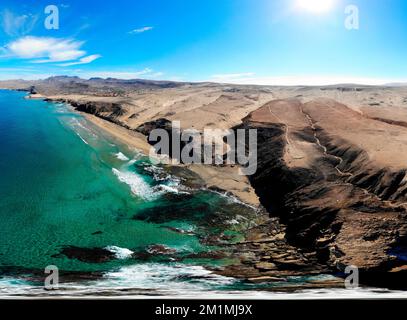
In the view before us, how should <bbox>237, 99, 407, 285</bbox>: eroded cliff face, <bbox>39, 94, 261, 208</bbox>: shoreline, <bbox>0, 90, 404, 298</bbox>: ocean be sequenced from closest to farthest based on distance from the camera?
<bbox>0, 90, 404, 298</bbox>: ocean, <bbox>237, 99, 407, 285</bbox>: eroded cliff face, <bbox>39, 94, 261, 208</bbox>: shoreline

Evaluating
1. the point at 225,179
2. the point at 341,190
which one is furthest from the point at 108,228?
the point at 341,190

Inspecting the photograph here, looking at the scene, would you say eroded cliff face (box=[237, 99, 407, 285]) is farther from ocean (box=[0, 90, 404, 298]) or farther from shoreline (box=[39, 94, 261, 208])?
ocean (box=[0, 90, 404, 298])

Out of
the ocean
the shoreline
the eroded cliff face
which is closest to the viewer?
the ocean

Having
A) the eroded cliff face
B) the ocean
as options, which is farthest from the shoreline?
the ocean

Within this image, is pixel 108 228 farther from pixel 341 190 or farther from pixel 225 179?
pixel 341 190

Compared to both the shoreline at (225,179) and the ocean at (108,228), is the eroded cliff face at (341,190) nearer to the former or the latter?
the shoreline at (225,179)

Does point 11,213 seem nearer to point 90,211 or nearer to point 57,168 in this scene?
point 90,211

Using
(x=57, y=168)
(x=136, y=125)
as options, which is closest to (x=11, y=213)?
(x=57, y=168)
